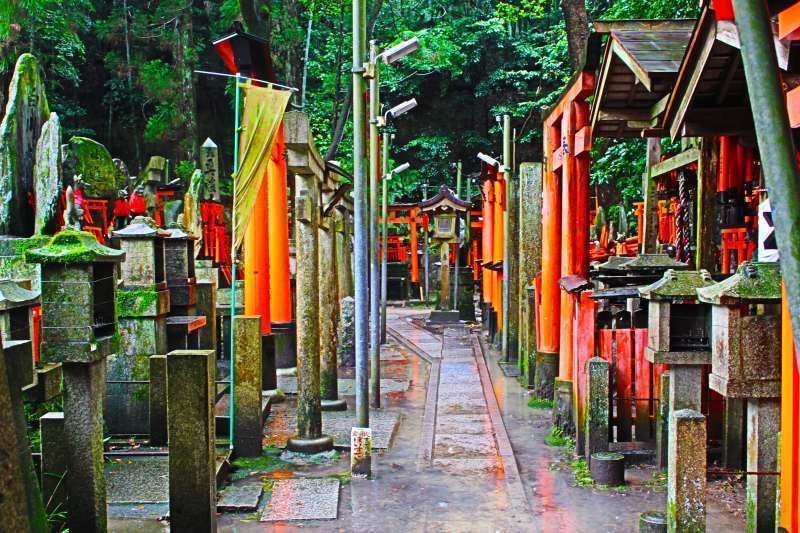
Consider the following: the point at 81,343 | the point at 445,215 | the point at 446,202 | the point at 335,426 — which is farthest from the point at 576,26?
the point at 81,343

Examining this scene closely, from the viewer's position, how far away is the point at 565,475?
8195 millimetres

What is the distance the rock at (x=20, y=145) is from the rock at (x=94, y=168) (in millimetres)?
4199

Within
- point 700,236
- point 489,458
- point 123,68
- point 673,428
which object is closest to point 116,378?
point 489,458

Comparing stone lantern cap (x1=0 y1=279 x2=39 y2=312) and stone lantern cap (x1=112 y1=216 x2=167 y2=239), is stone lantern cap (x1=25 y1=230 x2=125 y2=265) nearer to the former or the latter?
stone lantern cap (x1=0 y1=279 x2=39 y2=312)

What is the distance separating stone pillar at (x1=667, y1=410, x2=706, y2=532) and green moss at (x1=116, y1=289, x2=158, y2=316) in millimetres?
6378

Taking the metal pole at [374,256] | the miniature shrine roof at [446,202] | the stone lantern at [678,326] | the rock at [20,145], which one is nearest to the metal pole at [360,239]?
the metal pole at [374,256]

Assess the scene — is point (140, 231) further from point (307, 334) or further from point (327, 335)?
point (327, 335)

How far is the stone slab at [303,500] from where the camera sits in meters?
6.95

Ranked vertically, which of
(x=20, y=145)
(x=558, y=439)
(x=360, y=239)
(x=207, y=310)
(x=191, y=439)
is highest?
(x=20, y=145)

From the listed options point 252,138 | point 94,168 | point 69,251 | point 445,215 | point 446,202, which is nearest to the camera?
point 69,251

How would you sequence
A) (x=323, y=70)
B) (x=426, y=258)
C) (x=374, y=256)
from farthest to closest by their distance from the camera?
(x=426, y=258) < (x=323, y=70) < (x=374, y=256)

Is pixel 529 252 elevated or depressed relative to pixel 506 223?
depressed

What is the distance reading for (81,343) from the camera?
5.62m

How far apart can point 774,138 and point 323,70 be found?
2832 cm
